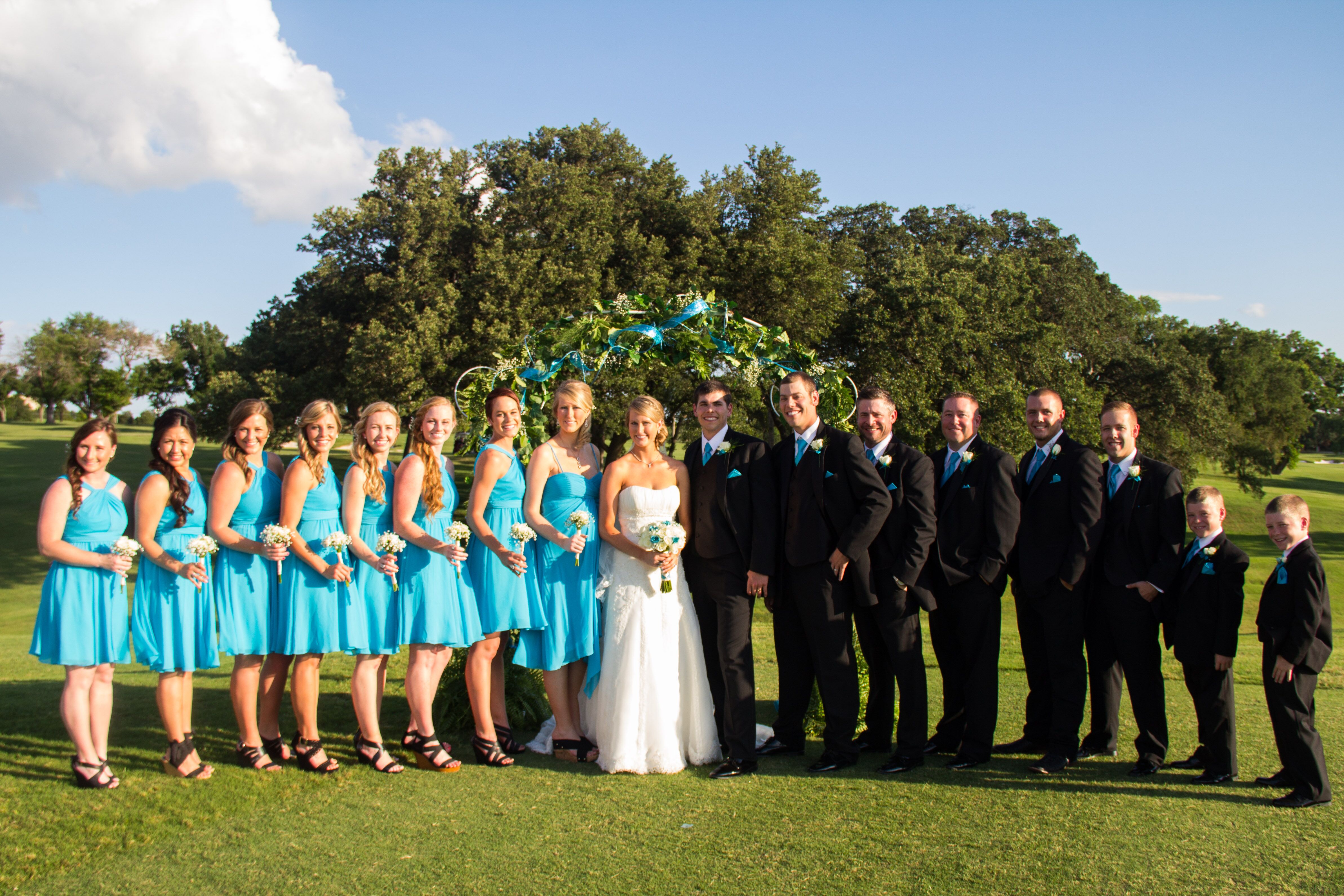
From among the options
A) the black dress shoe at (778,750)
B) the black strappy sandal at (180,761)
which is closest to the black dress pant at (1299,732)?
the black dress shoe at (778,750)

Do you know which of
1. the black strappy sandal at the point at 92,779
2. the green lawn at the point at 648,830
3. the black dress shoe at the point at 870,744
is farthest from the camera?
the black dress shoe at the point at 870,744

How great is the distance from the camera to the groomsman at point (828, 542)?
5312mm

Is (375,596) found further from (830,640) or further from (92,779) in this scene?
(830,640)

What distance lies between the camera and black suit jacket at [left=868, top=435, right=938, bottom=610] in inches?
209

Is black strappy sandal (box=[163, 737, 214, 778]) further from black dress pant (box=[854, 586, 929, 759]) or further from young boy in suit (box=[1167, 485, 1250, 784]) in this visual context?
young boy in suit (box=[1167, 485, 1250, 784])

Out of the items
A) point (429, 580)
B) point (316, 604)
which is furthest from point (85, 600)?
point (429, 580)

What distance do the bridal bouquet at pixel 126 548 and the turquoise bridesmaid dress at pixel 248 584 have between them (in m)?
0.45

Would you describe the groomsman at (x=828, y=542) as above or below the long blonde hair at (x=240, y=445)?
below

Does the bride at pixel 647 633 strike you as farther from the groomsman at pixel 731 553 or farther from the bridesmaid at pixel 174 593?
the bridesmaid at pixel 174 593

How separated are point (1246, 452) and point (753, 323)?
30077mm

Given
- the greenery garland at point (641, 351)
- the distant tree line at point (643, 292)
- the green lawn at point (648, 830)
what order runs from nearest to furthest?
the green lawn at point (648, 830), the greenery garland at point (641, 351), the distant tree line at point (643, 292)

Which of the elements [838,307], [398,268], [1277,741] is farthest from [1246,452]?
[1277,741]

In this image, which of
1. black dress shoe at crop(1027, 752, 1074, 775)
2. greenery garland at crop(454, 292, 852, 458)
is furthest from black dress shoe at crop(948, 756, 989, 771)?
greenery garland at crop(454, 292, 852, 458)

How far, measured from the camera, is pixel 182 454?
5.15 metres
